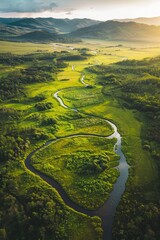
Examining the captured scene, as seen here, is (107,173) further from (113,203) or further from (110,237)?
(110,237)

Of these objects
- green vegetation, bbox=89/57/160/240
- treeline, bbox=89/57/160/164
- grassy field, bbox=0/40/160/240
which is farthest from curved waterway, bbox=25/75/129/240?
treeline, bbox=89/57/160/164

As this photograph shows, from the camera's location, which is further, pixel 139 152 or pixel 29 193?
pixel 139 152

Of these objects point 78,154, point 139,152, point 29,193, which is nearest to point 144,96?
point 139,152

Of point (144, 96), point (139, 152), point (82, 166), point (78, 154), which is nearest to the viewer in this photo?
point (82, 166)

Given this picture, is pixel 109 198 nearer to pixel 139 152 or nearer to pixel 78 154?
pixel 78 154

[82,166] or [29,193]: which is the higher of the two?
[82,166]

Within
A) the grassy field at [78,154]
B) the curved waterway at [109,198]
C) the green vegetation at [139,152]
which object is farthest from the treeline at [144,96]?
the curved waterway at [109,198]

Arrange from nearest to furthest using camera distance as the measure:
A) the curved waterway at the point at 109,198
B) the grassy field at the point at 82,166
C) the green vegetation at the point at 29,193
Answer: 1. the green vegetation at the point at 29,193
2. the curved waterway at the point at 109,198
3. the grassy field at the point at 82,166

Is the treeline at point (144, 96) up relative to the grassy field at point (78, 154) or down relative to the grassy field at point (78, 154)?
up

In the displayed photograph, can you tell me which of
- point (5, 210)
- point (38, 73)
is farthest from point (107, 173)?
point (38, 73)

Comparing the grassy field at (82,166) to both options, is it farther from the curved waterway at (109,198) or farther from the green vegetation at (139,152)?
the green vegetation at (139,152)

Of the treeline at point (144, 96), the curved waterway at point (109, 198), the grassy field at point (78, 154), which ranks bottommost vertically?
the curved waterway at point (109, 198)
